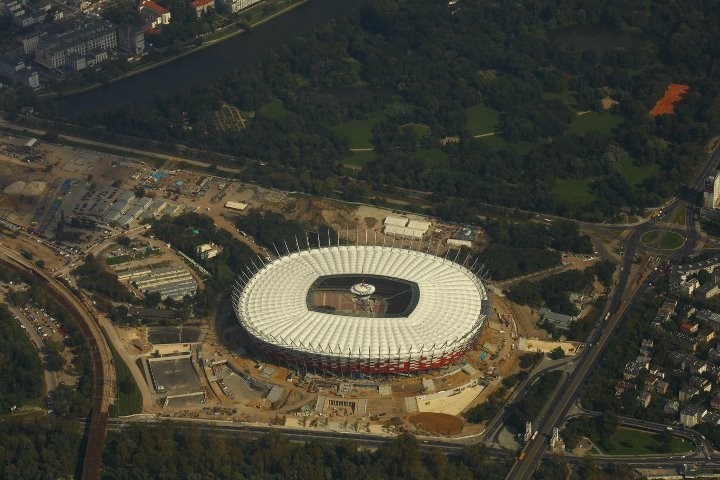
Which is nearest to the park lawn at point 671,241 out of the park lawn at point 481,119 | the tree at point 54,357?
the park lawn at point 481,119

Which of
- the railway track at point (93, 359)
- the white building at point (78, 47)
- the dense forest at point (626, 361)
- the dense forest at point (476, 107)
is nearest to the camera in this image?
the railway track at point (93, 359)

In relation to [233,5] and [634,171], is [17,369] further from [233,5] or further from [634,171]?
[233,5]

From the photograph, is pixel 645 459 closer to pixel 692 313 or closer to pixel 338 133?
pixel 692 313

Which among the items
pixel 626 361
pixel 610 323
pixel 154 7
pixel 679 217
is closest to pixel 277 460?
pixel 626 361

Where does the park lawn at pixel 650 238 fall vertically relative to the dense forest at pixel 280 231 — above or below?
below

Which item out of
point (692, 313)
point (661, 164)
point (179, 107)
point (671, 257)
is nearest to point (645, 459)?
point (692, 313)

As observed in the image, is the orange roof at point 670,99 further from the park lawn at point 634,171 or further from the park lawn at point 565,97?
the park lawn at point 634,171
